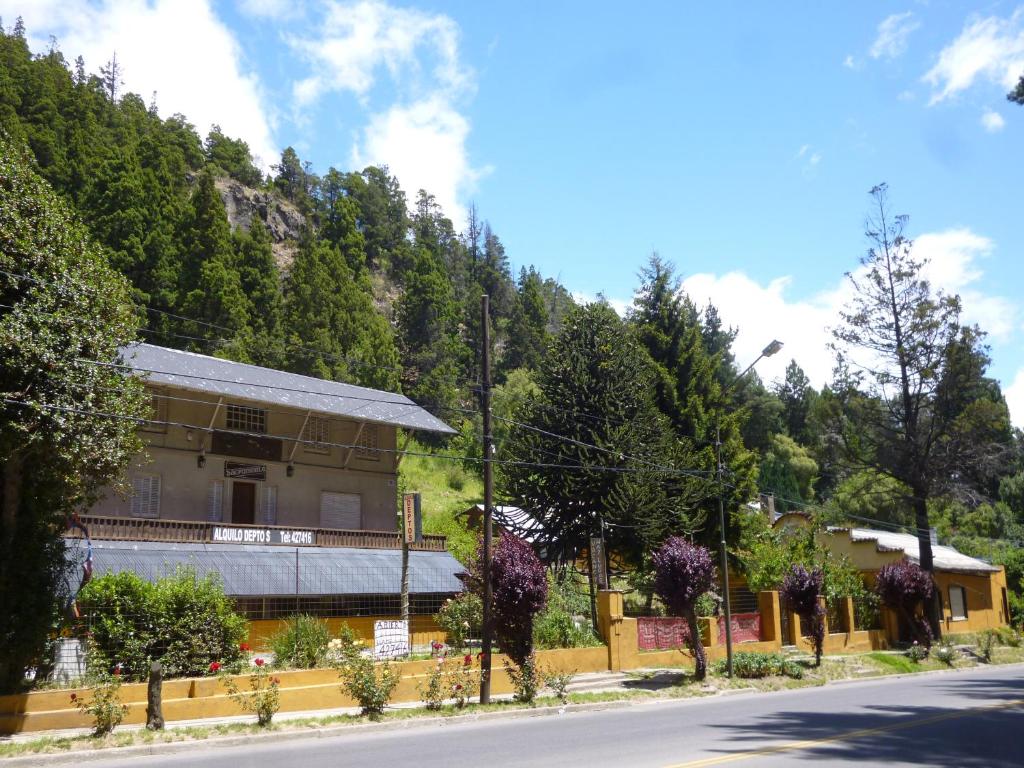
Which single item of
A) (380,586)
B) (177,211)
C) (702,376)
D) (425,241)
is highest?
(425,241)

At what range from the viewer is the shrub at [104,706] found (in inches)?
566

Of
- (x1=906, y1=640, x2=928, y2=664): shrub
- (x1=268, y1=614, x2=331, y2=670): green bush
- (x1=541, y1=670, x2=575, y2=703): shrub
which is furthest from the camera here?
(x1=906, y1=640, x2=928, y2=664): shrub

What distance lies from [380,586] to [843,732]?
1837 cm

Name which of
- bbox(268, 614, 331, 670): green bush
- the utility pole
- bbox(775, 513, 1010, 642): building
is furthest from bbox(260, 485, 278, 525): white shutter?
bbox(775, 513, 1010, 642): building

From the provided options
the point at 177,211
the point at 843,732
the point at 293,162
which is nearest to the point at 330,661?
the point at 843,732

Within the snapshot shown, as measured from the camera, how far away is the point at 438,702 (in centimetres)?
1808

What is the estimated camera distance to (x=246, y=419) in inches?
1284

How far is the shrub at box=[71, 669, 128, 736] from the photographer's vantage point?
1438cm

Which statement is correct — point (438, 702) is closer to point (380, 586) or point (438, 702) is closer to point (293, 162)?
point (380, 586)

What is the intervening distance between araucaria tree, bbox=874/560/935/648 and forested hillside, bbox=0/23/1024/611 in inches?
171

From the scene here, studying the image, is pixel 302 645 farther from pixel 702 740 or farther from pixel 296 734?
pixel 702 740

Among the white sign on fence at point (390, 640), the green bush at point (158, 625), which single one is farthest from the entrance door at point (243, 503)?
the green bush at point (158, 625)

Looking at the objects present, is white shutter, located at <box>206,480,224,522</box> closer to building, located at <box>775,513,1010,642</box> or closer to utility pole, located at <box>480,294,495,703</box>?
utility pole, located at <box>480,294,495,703</box>

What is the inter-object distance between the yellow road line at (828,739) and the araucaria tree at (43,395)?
11636 mm
